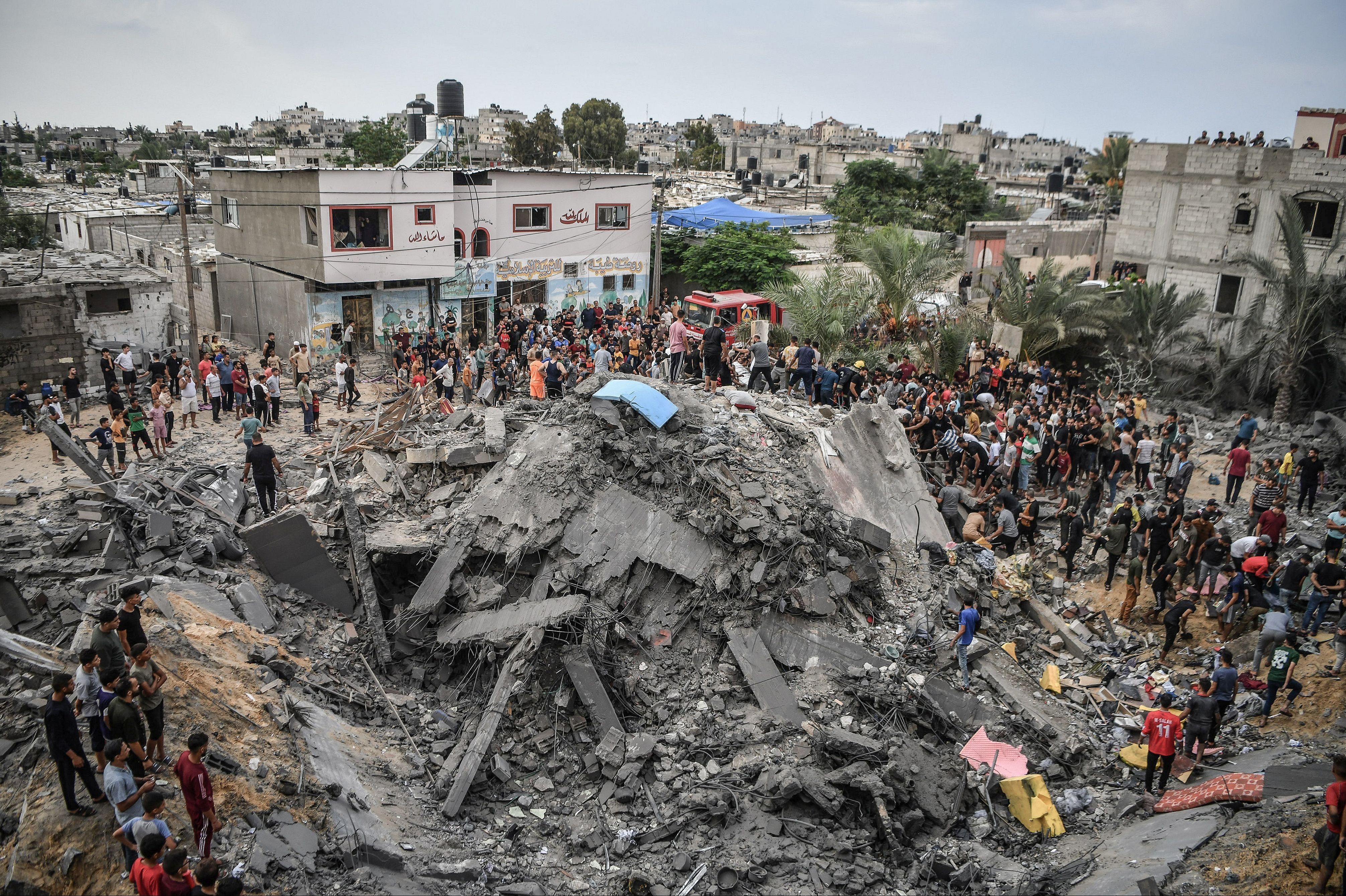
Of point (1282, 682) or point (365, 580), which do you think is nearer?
point (1282, 682)

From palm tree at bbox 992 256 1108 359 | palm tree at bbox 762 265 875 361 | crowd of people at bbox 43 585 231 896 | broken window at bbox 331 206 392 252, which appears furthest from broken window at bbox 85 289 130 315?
palm tree at bbox 992 256 1108 359

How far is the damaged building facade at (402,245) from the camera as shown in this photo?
23938 millimetres

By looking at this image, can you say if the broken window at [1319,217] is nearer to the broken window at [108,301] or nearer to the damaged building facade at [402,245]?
the damaged building facade at [402,245]

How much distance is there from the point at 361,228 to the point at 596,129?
36614 mm

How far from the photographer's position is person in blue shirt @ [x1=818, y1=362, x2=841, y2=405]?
51.4 ft

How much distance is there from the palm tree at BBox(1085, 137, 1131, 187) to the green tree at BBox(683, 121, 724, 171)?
29.2 meters

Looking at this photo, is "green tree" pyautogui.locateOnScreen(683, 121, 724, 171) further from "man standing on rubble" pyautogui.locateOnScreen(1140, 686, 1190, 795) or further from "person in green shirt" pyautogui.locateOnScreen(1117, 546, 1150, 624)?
"man standing on rubble" pyautogui.locateOnScreen(1140, 686, 1190, 795)

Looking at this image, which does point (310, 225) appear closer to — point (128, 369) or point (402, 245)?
point (402, 245)

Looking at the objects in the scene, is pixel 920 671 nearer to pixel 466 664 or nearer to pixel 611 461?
pixel 611 461

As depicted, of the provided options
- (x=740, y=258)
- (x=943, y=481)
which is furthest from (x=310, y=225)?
(x=943, y=481)

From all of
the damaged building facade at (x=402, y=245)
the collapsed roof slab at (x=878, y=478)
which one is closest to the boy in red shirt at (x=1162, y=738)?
the collapsed roof slab at (x=878, y=478)

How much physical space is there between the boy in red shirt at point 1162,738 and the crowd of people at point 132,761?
828 cm

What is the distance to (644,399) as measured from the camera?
11.8 metres

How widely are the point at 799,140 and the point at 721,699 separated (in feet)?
319
